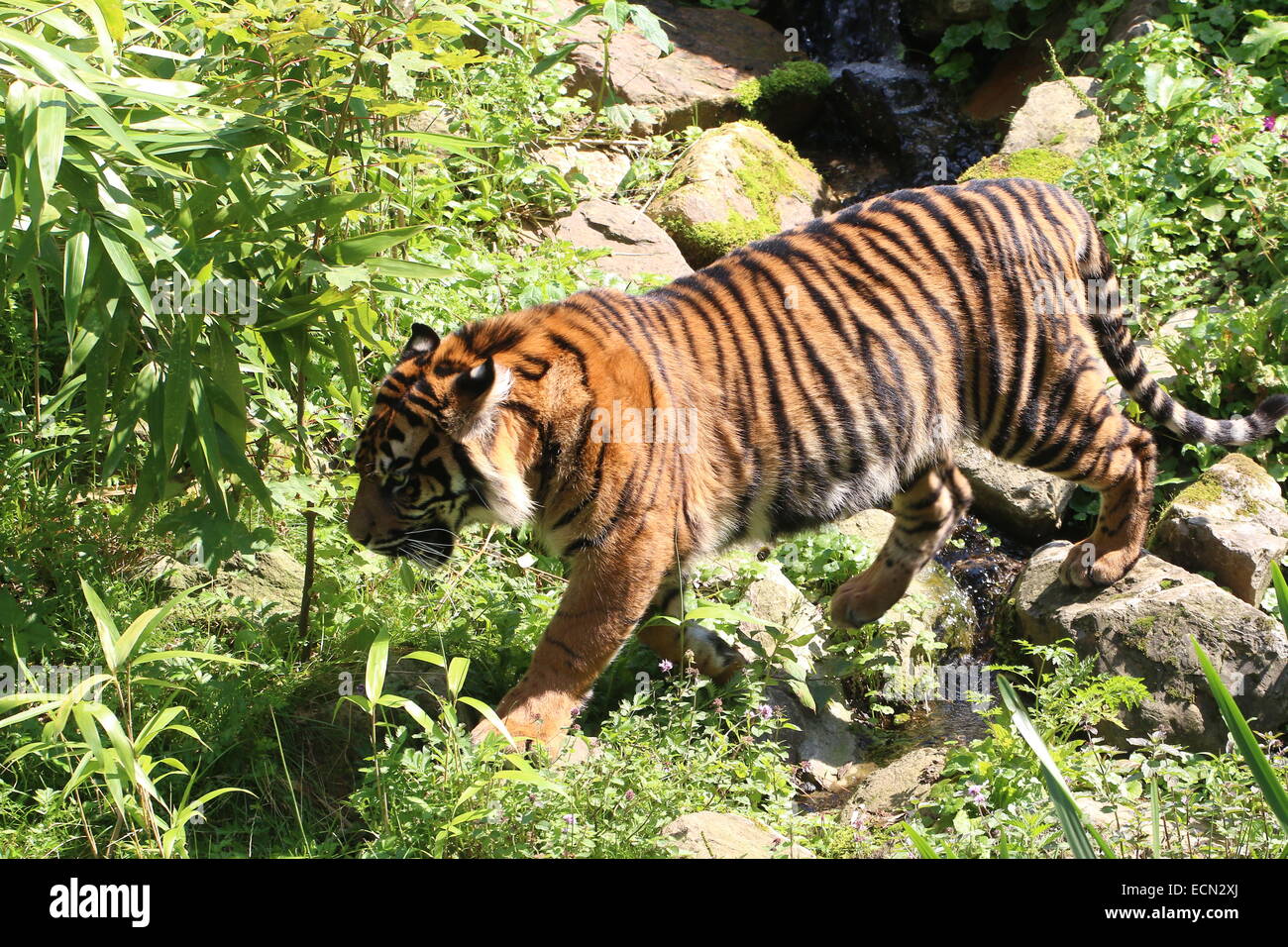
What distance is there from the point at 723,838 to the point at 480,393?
1.50 metres

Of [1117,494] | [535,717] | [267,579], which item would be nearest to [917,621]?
[1117,494]

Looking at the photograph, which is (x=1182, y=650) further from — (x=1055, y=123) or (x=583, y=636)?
(x=1055, y=123)

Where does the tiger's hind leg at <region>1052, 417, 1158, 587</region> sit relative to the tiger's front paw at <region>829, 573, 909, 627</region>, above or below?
above

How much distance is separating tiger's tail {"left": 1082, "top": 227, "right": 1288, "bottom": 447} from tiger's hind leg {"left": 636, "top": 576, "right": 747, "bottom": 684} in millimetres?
2011

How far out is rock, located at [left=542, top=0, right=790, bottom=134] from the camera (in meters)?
8.64

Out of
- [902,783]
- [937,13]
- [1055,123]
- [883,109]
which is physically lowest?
[902,783]

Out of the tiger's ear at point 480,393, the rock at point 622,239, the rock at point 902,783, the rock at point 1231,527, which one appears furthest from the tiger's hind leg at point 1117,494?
the rock at point 622,239

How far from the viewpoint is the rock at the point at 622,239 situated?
22.6 ft

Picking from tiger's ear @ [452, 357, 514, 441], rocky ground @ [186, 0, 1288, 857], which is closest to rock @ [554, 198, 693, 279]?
rocky ground @ [186, 0, 1288, 857]

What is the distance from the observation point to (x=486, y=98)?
6.96 meters

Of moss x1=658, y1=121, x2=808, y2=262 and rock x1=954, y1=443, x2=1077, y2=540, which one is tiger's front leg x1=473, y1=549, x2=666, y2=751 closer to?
rock x1=954, y1=443, x2=1077, y2=540

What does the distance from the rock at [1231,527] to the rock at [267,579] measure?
3.74 meters

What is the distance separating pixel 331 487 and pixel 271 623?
609 millimetres

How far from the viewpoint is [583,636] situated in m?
3.98
